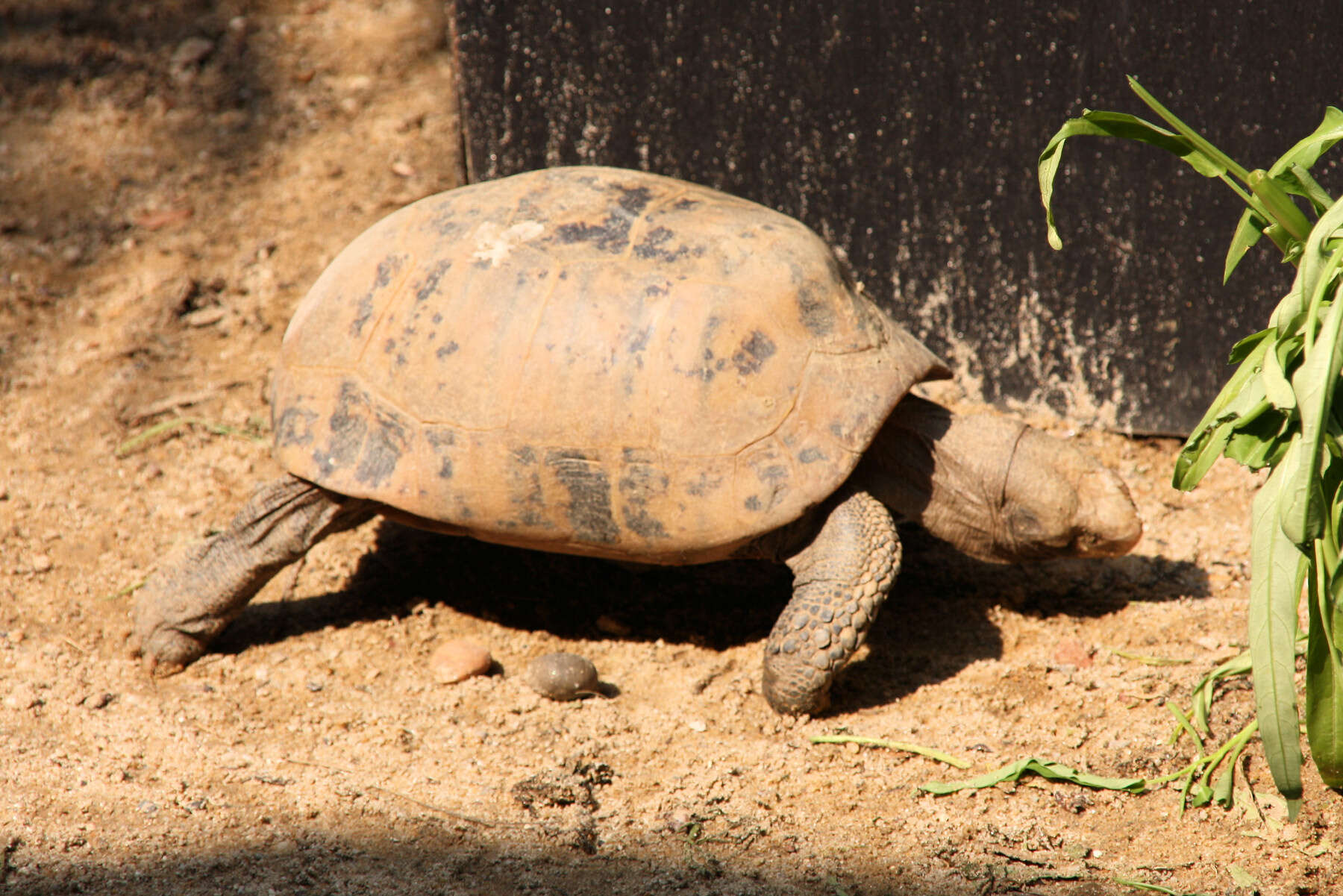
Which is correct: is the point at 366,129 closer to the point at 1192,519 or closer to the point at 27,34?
the point at 27,34

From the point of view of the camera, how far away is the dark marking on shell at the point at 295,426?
11.6 feet

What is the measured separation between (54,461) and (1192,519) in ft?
15.9

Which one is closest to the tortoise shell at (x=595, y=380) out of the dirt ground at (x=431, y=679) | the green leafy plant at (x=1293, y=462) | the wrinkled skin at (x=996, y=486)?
the wrinkled skin at (x=996, y=486)

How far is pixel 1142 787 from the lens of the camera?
9.92 ft

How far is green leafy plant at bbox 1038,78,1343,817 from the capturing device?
2.18 metres

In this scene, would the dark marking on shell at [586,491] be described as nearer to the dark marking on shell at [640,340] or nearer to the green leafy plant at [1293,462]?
the dark marking on shell at [640,340]

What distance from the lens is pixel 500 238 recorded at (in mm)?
3512

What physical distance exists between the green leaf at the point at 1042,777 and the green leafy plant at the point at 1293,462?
0.54m

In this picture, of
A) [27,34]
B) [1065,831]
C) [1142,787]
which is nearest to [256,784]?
[1065,831]

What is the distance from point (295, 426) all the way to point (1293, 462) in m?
2.85

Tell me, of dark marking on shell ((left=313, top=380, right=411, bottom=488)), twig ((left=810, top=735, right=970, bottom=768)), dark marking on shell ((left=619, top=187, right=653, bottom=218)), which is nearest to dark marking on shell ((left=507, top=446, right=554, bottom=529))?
dark marking on shell ((left=313, top=380, right=411, bottom=488))

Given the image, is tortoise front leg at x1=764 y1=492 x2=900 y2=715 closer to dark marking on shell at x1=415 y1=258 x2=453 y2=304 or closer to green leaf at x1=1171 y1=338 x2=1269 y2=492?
green leaf at x1=1171 y1=338 x2=1269 y2=492

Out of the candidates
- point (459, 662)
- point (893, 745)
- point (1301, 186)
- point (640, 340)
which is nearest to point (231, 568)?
point (459, 662)

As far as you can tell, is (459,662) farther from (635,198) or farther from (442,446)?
(635,198)
